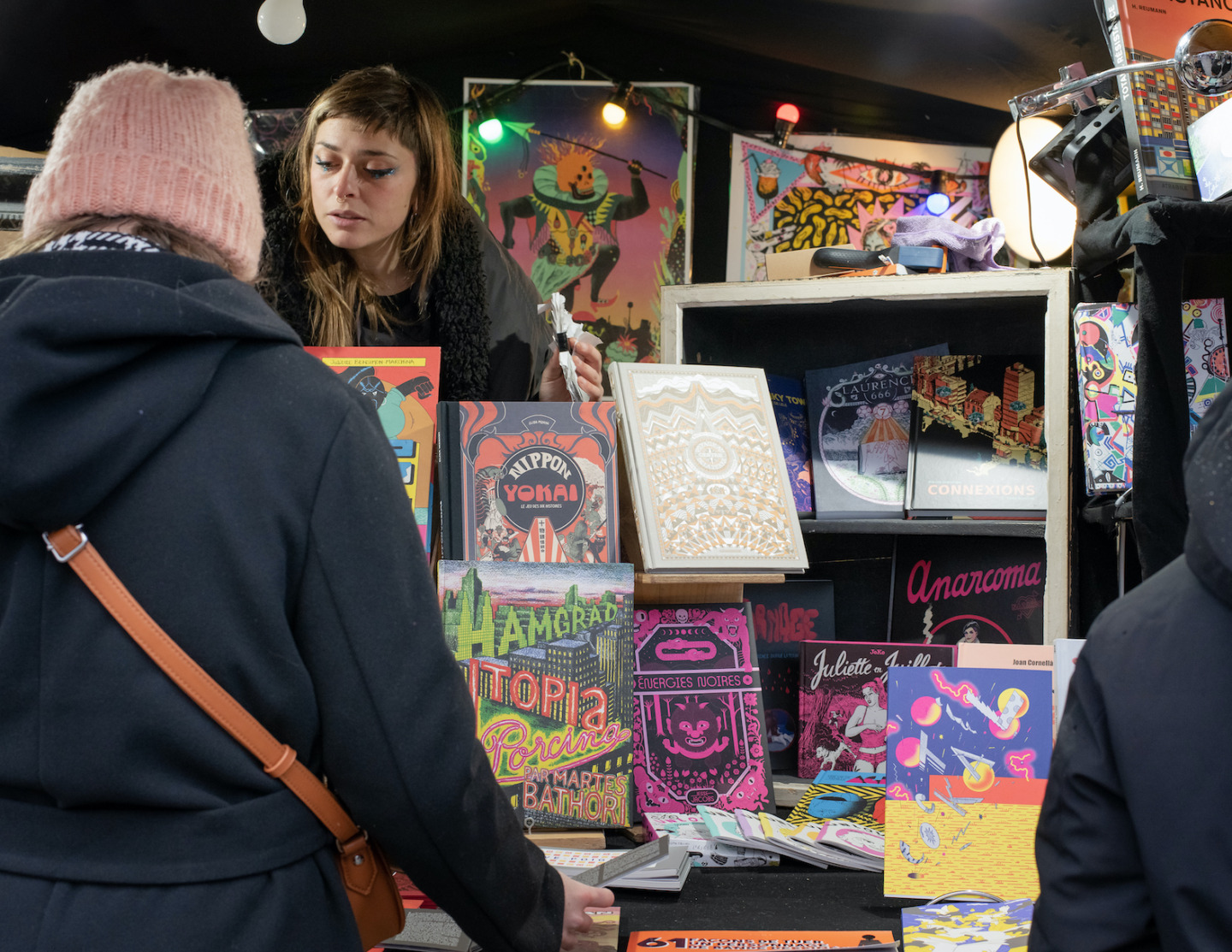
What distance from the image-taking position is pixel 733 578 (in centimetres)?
186

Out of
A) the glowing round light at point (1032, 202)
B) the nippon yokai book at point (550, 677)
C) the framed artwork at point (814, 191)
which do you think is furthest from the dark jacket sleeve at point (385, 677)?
the framed artwork at point (814, 191)

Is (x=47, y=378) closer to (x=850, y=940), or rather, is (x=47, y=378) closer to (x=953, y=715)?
(x=850, y=940)

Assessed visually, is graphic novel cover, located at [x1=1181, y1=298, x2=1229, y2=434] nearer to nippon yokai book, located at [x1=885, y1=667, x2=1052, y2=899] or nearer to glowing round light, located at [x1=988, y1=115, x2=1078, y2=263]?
nippon yokai book, located at [x1=885, y1=667, x2=1052, y2=899]

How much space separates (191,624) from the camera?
0.88 m

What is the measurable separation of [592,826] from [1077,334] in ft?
4.16

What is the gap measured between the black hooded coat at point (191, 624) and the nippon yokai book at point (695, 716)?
3.16 feet

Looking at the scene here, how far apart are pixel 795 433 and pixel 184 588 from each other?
5.71 ft

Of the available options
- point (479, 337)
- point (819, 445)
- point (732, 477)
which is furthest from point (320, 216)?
point (819, 445)

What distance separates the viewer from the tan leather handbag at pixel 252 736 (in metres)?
0.87

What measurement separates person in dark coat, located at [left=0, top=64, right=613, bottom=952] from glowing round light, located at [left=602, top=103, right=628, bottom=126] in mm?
3560

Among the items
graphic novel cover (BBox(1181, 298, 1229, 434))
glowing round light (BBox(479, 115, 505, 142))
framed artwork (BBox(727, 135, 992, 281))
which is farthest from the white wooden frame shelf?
glowing round light (BBox(479, 115, 505, 142))

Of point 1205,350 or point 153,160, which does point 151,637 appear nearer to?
point 153,160

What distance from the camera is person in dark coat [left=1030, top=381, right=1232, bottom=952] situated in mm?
780

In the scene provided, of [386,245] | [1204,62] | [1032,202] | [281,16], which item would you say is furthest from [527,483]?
[1032,202]
